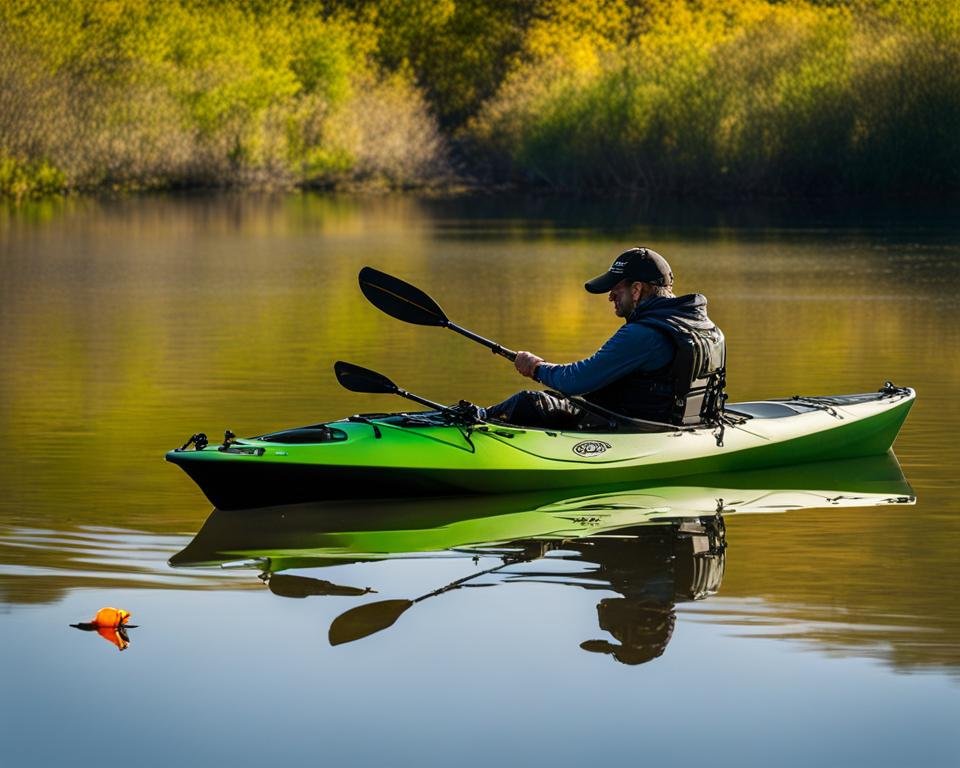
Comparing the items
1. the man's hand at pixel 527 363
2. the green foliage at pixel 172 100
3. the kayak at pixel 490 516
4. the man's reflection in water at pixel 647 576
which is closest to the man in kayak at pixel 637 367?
the man's hand at pixel 527 363

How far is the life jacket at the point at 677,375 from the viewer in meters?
8.88

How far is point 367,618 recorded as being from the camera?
258 inches

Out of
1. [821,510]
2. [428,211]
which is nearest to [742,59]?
[428,211]

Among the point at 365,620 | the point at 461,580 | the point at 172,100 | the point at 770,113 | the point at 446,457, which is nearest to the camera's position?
the point at 365,620

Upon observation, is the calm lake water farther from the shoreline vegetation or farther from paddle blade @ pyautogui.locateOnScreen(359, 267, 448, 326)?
the shoreline vegetation

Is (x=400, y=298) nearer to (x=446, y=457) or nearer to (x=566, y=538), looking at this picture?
(x=446, y=457)

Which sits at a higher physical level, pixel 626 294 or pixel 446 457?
pixel 626 294

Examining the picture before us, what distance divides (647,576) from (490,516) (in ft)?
4.74

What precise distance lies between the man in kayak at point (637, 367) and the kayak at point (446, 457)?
0.42 feet

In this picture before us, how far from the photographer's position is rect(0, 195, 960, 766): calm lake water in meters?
5.33

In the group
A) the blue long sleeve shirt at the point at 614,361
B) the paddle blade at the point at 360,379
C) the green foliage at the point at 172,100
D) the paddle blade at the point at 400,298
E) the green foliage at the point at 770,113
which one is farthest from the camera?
the green foliage at the point at 172,100

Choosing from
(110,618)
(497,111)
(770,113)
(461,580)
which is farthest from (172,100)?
(110,618)

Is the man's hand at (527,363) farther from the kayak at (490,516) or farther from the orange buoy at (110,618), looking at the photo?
the orange buoy at (110,618)

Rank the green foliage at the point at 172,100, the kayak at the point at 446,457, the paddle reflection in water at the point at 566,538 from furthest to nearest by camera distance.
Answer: the green foliage at the point at 172,100 → the kayak at the point at 446,457 → the paddle reflection in water at the point at 566,538
